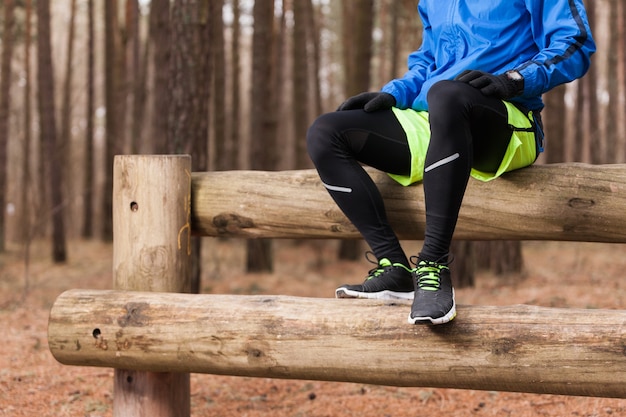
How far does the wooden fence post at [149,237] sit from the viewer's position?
3.48m

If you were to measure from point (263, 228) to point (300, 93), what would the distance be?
1001cm

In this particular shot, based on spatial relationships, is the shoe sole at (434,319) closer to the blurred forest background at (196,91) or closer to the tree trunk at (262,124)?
the blurred forest background at (196,91)

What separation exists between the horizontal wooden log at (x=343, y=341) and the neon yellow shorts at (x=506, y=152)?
1.97 ft

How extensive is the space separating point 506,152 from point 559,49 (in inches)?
18.2

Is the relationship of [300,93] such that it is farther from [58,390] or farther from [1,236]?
[58,390]

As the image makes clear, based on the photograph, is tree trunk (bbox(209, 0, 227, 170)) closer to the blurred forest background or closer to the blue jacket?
the blurred forest background

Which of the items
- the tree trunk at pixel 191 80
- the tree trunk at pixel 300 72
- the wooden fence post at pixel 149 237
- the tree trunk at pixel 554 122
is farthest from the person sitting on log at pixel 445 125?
the tree trunk at pixel 300 72

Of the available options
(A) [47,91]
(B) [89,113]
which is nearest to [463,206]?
(A) [47,91]

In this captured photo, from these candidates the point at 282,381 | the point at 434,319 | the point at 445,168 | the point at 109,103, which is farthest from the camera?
the point at 109,103

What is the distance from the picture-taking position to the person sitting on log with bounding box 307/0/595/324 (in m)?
2.82

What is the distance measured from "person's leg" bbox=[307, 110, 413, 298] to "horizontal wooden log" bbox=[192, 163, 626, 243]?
0.16 metres

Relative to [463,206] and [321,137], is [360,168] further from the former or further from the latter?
[463,206]

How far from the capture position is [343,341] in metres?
2.95

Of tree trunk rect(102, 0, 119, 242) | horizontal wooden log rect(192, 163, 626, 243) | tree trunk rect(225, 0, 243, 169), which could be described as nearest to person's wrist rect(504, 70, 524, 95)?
→ horizontal wooden log rect(192, 163, 626, 243)
